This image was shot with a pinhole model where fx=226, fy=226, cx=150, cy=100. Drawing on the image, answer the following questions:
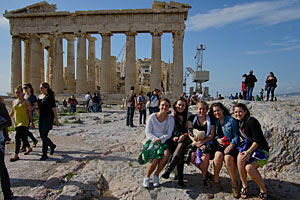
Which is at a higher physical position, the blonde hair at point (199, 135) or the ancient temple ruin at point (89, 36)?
the ancient temple ruin at point (89, 36)

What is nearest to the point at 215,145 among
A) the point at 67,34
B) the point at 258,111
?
the point at 258,111

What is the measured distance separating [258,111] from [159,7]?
21.1 m

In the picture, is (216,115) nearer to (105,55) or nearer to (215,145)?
(215,145)

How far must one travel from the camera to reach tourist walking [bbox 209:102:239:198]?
3.65 m

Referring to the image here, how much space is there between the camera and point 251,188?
3842 mm

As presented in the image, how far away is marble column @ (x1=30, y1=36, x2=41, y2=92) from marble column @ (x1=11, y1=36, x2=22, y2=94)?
1698 millimetres

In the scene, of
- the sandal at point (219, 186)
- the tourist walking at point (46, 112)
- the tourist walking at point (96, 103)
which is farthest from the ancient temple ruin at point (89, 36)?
the sandal at point (219, 186)

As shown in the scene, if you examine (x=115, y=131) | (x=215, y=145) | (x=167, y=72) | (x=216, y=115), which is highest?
(x=167, y=72)

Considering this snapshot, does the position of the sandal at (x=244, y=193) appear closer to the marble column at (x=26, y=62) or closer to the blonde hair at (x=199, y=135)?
the blonde hair at (x=199, y=135)

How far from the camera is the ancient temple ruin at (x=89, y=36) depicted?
76.9 ft

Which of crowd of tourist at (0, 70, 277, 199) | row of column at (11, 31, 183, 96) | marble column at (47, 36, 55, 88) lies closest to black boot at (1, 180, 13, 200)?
crowd of tourist at (0, 70, 277, 199)

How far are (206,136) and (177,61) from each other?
2008 centimetres

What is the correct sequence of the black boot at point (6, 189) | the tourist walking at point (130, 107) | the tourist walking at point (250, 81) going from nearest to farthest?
the black boot at point (6, 189), the tourist walking at point (130, 107), the tourist walking at point (250, 81)

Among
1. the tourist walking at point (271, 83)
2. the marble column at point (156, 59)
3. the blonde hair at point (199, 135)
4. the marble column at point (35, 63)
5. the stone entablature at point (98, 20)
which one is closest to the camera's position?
the blonde hair at point (199, 135)
